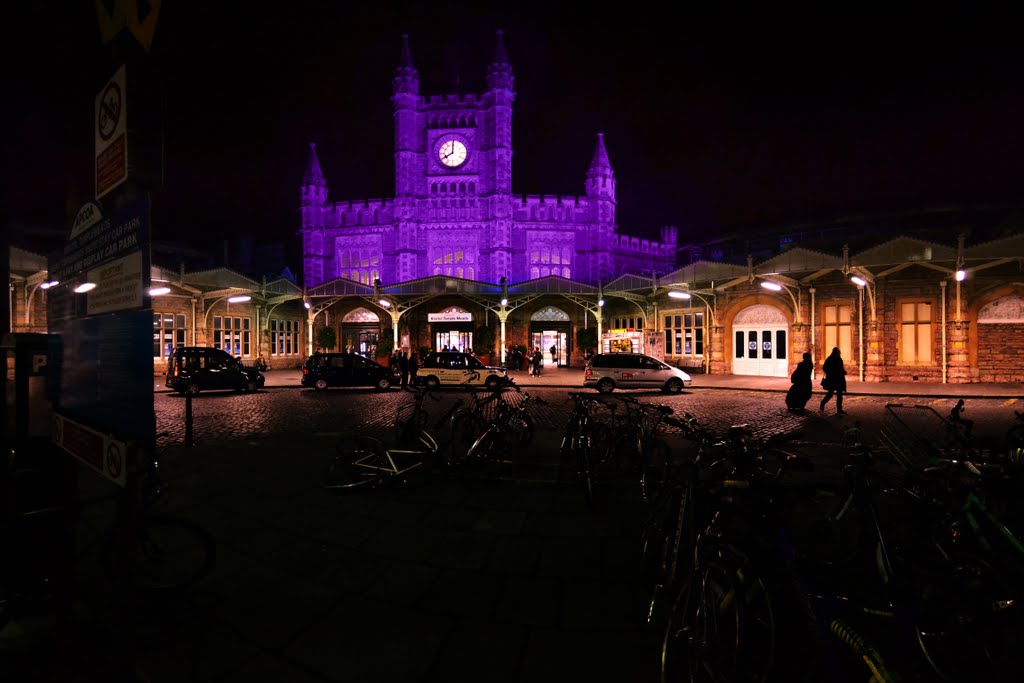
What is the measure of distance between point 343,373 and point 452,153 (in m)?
29.3

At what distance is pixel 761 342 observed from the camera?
23688 mm

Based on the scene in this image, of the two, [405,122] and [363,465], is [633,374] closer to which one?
[363,465]

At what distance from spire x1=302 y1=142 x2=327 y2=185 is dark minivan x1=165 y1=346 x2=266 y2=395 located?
95.4ft

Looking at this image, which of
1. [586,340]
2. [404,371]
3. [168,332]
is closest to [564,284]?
[586,340]

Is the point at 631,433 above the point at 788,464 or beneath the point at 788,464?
beneath

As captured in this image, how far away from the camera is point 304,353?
110ft

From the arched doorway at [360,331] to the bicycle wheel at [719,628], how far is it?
110 feet

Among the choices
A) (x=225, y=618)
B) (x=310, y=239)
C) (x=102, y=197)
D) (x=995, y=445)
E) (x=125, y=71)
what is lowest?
(x=225, y=618)

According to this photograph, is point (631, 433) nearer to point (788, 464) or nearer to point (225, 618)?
point (788, 464)

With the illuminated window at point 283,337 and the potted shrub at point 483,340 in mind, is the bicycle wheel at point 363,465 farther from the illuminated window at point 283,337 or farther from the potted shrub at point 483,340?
the illuminated window at point 283,337

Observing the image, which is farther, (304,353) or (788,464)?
(304,353)

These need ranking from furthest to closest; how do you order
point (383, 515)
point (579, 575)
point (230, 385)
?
1. point (230, 385)
2. point (383, 515)
3. point (579, 575)

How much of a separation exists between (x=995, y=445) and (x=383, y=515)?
6042mm

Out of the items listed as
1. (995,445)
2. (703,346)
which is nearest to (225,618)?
(995,445)
